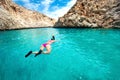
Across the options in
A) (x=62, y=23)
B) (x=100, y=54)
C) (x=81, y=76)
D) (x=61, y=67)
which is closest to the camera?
(x=81, y=76)

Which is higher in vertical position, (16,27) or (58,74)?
(58,74)

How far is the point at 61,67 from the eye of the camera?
53.3ft

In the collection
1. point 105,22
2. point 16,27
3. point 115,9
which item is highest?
point 115,9

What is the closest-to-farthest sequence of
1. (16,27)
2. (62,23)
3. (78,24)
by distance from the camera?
1. (78,24)
2. (62,23)
3. (16,27)

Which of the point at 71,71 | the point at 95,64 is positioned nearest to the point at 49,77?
the point at 71,71

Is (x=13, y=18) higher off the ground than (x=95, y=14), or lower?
lower

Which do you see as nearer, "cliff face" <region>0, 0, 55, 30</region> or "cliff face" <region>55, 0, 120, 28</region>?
"cliff face" <region>55, 0, 120, 28</region>

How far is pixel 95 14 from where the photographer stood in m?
71.3

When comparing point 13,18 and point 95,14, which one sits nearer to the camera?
point 95,14

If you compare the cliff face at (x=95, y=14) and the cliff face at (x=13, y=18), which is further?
the cliff face at (x=13, y=18)

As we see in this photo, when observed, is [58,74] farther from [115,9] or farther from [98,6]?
[98,6]

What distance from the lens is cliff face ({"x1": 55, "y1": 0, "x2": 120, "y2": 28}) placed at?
6203 cm

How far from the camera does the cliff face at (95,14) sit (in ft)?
204

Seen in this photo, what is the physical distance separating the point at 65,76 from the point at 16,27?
82.6m
